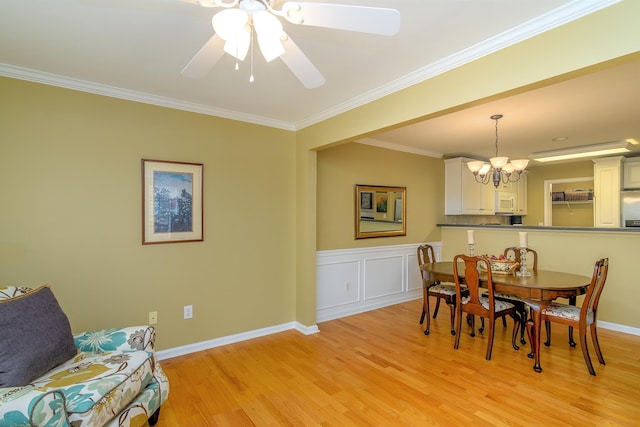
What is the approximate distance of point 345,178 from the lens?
427 cm

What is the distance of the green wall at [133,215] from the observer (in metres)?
2.45

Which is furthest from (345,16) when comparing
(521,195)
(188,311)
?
(521,195)

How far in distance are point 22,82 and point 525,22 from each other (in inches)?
134

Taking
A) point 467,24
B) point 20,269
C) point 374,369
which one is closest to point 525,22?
point 467,24

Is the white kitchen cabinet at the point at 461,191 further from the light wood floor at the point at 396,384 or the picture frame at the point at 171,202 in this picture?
the picture frame at the point at 171,202

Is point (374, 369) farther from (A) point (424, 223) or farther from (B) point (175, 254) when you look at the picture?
(A) point (424, 223)

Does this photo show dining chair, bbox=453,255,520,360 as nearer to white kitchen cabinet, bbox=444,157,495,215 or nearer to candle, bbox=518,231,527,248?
candle, bbox=518,231,527,248

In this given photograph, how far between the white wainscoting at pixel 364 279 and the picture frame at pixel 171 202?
155cm

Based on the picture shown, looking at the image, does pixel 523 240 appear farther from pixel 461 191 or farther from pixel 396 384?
pixel 461 191

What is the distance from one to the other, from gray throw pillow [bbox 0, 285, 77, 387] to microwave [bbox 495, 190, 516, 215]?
643 cm

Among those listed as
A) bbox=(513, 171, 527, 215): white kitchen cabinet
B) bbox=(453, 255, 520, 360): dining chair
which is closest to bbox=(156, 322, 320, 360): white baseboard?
bbox=(453, 255, 520, 360): dining chair

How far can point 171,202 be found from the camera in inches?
119

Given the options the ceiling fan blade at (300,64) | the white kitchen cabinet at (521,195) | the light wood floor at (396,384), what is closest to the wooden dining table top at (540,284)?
the light wood floor at (396,384)

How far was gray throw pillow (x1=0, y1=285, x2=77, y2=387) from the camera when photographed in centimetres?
159
